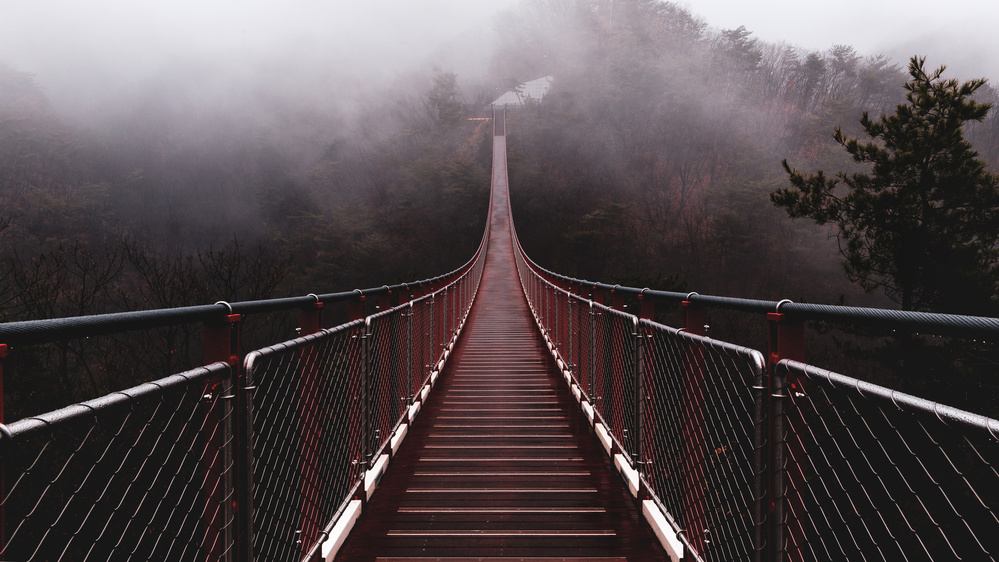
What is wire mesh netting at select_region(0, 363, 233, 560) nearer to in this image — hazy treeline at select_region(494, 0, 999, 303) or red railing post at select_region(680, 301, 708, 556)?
red railing post at select_region(680, 301, 708, 556)

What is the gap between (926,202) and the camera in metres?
11.9

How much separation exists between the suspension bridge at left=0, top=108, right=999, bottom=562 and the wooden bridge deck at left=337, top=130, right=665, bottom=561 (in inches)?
0.5

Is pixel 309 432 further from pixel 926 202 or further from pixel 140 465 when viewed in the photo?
pixel 926 202

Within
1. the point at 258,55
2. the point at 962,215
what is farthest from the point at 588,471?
the point at 258,55

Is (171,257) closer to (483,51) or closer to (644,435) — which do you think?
(644,435)

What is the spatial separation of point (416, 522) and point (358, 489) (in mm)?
325

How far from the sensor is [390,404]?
361 cm

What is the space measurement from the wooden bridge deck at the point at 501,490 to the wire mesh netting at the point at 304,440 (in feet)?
0.99

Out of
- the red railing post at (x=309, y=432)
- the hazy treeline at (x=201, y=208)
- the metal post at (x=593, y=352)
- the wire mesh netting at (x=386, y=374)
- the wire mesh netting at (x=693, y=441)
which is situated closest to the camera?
the wire mesh netting at (x=693, y=441)

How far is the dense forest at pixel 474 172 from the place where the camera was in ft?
100

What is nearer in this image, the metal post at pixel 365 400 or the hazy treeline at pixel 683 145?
the metal post at pixel 365 400

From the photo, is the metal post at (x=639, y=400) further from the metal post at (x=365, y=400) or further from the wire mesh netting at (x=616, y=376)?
the metal post at (x=365, y=400)

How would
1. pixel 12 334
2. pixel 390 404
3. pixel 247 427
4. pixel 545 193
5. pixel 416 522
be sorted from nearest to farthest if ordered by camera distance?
pixel 12 334, pixel 247 427, pixel 416 522, pixel 390 404, pixel 545 193

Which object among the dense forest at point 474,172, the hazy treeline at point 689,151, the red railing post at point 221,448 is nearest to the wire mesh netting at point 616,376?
the red railing post at point 221,448
